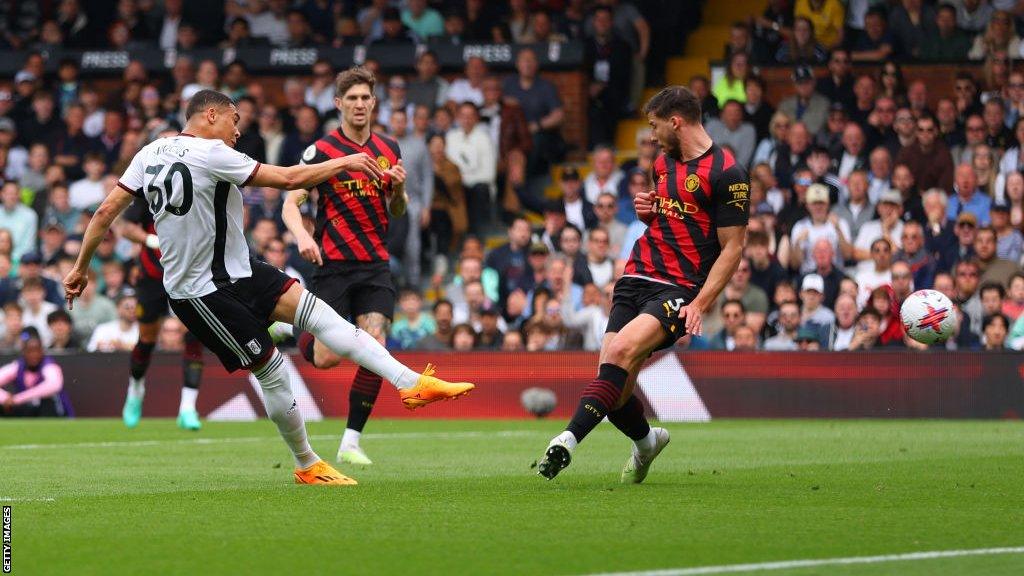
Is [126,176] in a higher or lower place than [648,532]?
higher

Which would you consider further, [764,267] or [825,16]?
[825,16]

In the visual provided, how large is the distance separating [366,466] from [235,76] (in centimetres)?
Result: 1376

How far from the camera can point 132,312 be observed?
20.6 metres

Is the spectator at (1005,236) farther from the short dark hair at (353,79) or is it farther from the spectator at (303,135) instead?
the short dark hair at (353,79)

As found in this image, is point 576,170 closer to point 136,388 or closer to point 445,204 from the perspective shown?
point 445,204

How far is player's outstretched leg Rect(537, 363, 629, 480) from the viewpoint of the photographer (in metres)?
8.62

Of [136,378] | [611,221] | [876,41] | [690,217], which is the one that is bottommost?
[136,378]

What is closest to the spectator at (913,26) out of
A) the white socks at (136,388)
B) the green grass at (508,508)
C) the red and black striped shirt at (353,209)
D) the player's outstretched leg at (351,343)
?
the green grass at (508,508)

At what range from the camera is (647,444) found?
31.7ft

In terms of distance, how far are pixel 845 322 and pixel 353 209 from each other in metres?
8.42

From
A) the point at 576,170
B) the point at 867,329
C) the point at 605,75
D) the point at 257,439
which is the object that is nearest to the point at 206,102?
the point at 257,439

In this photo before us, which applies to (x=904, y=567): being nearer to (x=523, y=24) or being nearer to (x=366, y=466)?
(x=366, y=466)

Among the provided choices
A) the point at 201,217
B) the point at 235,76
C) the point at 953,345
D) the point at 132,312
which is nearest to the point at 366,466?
→ the point at 201,217

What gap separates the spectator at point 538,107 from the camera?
23.0m
